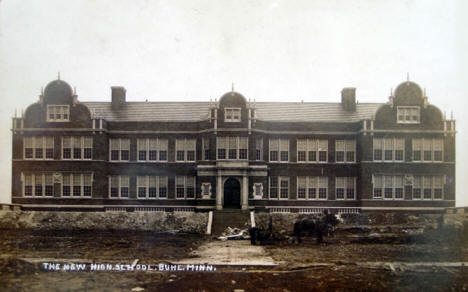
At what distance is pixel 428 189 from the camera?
32.5 m

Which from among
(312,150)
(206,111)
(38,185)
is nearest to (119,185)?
(38,185)

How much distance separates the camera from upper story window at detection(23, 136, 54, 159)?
32438mm

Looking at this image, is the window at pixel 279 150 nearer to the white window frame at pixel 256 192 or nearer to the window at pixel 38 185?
the white window frame at pixel 256 192

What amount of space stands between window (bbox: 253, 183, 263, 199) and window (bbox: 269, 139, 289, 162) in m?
2.54

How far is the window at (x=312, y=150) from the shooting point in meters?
33.5

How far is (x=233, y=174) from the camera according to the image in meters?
31.7

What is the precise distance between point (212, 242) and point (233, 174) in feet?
28.7

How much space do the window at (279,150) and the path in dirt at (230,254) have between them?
11178mm

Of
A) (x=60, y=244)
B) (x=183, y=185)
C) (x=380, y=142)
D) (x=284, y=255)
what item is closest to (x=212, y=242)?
(x=284, y=255)

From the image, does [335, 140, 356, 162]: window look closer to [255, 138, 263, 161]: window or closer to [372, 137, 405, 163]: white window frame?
[372, 137, 405, 163]: white window frame

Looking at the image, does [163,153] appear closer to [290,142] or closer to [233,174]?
[233,174]

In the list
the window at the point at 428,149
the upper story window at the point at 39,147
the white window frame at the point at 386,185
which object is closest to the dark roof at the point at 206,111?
the upper story window at the point at 39,147

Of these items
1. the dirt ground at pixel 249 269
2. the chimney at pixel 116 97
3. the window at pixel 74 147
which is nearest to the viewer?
the dirt ground at pixel 249 269

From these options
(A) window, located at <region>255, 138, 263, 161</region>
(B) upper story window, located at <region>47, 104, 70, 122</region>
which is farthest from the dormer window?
(B) upper story window, located at <region>47, 104, 70, 122</region>
